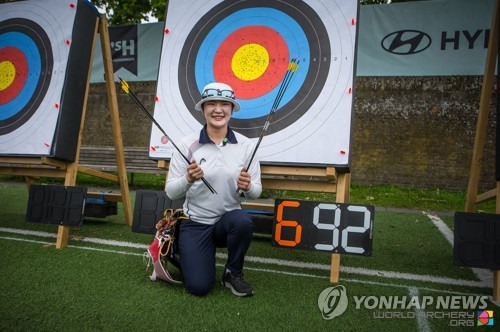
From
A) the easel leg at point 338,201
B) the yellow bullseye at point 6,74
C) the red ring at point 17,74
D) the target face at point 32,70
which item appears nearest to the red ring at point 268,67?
the easel leg at point 338,201

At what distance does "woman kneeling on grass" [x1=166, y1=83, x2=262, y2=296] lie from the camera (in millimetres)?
1931

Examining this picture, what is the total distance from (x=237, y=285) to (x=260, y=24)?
185 cm

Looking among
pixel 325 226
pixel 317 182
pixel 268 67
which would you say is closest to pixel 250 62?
pixel 268 67

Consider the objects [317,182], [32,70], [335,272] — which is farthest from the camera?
[32,70]

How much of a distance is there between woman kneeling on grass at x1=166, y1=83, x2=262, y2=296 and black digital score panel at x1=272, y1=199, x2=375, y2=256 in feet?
0.97

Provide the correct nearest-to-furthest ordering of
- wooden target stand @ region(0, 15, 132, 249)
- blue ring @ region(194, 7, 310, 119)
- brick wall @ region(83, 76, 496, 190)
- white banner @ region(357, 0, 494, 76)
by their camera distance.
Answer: blue ring @ region(194, 7, 310, 119) → wooden target stand @ region(0, 15, 132, 249) → white banner @ region(357, 0, 494, 76) → brick wall @ region(83, 76, 496, 190)

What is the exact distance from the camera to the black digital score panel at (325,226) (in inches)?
82.9

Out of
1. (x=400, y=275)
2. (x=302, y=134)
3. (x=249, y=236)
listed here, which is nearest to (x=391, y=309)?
(x=400, y=275)

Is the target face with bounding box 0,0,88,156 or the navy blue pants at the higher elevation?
the target face with bounding box 0,0,88,156

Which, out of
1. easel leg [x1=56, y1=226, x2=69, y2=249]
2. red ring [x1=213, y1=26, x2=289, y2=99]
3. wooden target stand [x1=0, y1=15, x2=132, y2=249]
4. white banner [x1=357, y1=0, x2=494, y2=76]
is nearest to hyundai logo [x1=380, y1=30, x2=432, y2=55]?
white banner [x1=357, y1=0, x2=494, y2=76]

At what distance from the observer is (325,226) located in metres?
2.16

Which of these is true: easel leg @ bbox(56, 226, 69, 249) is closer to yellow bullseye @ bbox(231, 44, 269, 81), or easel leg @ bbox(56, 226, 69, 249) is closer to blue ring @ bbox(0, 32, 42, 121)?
blue ring @ bbox(0, 32, 42, 121)

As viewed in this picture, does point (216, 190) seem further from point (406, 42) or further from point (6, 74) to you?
point (406, 42)

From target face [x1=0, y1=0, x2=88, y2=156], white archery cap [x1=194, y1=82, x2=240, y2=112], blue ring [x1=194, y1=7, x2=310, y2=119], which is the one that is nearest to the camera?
white archery cap [x1=194, y1=82, x2=240, y2=112]
